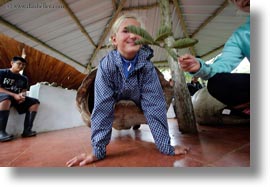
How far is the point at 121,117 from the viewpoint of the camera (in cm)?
73

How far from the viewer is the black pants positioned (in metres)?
0.39

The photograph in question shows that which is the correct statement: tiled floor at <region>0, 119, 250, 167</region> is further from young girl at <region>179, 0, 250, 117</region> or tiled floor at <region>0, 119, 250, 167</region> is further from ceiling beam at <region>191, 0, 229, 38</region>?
ceiling beam at <region>191, 0, 229, 38</region>

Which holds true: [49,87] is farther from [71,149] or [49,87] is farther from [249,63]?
[249,63]

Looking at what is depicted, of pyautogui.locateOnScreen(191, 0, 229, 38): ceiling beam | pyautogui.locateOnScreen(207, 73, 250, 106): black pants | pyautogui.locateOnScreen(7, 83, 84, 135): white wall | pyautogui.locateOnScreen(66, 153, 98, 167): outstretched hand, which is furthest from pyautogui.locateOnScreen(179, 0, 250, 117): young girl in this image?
pyautogui.locateOnScreen(7, 83, 84, 135): white wall

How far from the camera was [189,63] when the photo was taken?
0.32 metres

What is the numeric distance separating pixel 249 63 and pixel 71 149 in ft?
1.65

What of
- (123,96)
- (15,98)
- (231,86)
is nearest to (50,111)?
(15,98)

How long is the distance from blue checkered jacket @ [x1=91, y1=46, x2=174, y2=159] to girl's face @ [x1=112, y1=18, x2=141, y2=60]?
0.02 meters

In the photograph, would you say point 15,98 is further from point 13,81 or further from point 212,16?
point 212,16

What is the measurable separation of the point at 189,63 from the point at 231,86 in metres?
0.16

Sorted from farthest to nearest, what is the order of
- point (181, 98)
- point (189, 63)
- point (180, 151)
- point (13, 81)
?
1. point (181, 98)
2. point (13, 81)
3. point (180, 151)
4. point (189, 63)

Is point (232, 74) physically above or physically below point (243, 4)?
below

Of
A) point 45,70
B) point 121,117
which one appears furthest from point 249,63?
point 45,70

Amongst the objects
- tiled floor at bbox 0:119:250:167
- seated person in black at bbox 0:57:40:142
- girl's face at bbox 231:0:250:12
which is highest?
girl's face at bbox 231:0:250:12
